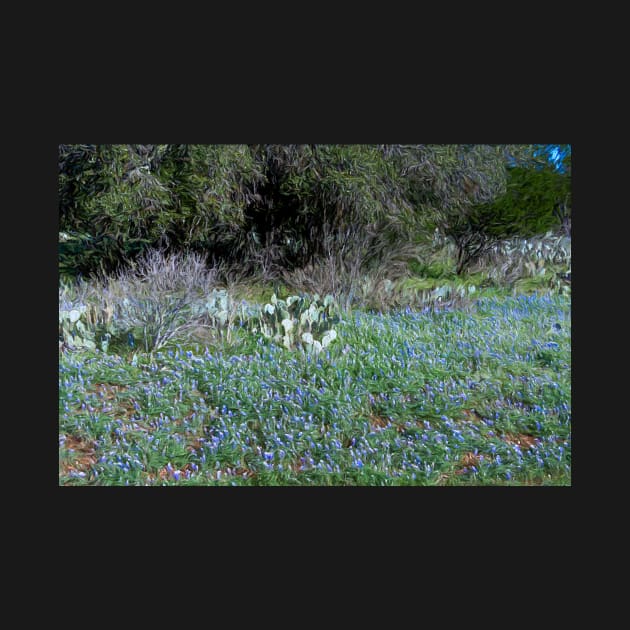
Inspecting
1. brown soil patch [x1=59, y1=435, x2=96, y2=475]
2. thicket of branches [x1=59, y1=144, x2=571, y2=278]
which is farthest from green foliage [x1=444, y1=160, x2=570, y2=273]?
brown soil patch [x1=59, y1=435, x2=96, y2=475]

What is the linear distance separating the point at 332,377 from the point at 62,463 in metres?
2.30

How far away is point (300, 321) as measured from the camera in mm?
5797

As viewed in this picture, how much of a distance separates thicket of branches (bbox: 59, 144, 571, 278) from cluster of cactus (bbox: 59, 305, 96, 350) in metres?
0.44

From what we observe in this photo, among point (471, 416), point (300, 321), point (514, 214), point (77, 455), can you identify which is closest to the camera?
point (77, 455)

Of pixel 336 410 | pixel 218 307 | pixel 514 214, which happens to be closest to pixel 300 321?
pixel 218 307

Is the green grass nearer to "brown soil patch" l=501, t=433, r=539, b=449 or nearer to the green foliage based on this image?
"brown soil patch" l=501, t=433, r=539, b=449

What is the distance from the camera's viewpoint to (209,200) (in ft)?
19.9

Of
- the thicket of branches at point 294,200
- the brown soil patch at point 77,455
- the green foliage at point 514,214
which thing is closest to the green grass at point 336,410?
the brown soil patch at point 77,455

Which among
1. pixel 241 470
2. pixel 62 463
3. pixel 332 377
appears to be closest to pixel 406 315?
pixel 332 377

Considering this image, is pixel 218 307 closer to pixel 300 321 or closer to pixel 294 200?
pixel 300 321

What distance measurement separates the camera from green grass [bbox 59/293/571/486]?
5293 mm

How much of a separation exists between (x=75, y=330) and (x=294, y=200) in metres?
2.27

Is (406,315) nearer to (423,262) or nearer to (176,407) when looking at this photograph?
(423,262)

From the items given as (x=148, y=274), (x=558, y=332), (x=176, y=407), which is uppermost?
(x=148, y=274)
